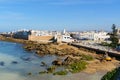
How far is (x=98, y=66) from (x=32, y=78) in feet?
41.9

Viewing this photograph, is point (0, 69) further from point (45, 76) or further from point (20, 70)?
point (45, 76)

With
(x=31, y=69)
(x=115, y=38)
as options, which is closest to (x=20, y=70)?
(x=31, y=69)

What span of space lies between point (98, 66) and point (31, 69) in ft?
32.7

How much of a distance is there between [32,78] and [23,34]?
335 feet

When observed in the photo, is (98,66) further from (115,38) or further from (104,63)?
(115,38)

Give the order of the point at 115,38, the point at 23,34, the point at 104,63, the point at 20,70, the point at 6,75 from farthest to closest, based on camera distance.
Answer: the point at 23,34, the point at 115,38, the point at 104,63, the point at 20,70, the point at 6,75

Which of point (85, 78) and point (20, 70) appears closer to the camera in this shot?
point (85, 78)

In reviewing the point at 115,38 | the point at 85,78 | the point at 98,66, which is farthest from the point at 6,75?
the point at 115,38

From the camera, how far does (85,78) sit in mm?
34062

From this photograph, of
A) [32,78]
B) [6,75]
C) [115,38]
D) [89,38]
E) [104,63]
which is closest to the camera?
[32,78]

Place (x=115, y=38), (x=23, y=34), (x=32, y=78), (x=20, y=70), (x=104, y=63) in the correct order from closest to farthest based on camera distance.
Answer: (x=32, y=78) < (x=20, y=70) < (x=104, y=63) < (x=115, y=38) < (x=23, y=34)

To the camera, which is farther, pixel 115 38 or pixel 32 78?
pixel 115 38

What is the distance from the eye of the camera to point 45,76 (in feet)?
Result: 114

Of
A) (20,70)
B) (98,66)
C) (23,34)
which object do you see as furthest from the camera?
(23,34)
